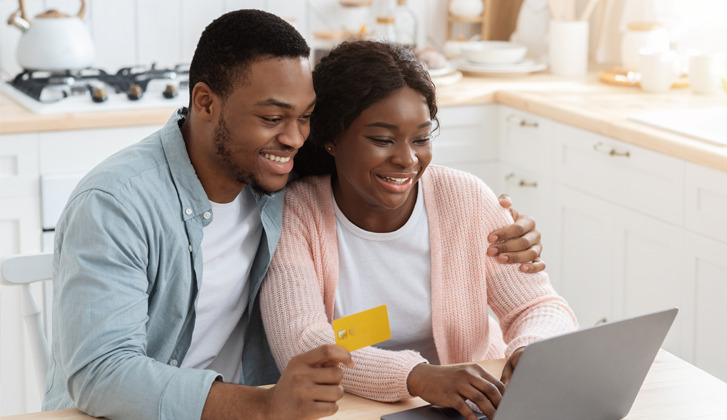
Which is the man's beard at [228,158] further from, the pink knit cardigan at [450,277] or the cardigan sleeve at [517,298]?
the cardigan sleeve at [517,298]

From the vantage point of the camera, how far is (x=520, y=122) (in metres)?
2.80

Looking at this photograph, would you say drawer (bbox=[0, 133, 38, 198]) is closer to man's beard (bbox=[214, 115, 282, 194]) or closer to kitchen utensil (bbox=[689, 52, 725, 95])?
man's beard (bbox=[214, 115, 282, 194])

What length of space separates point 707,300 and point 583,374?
3.92 feet

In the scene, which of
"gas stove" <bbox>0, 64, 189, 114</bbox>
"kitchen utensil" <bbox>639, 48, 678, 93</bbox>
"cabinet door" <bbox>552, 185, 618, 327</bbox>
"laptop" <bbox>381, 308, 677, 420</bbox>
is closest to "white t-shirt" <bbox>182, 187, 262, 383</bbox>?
"laptop" <bbox>381, 308, 677, 420</bbox>

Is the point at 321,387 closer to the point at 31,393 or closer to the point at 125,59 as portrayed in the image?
the point at 31,393

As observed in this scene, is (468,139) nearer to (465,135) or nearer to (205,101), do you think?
(465,135)

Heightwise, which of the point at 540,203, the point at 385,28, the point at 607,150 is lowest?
the point at 540,203

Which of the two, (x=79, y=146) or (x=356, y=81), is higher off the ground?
(x=356, y=81)

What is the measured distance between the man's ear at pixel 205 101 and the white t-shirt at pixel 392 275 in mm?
299

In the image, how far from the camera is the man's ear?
1.36 meters

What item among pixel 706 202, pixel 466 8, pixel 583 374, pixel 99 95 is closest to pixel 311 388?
pixel 583 374

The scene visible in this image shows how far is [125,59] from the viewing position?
317 cm

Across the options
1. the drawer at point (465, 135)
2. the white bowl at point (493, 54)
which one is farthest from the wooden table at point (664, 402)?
the white bowl at point (493, 54)

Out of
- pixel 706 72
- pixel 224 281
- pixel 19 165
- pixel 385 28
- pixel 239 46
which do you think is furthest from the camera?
pixel 385 28
